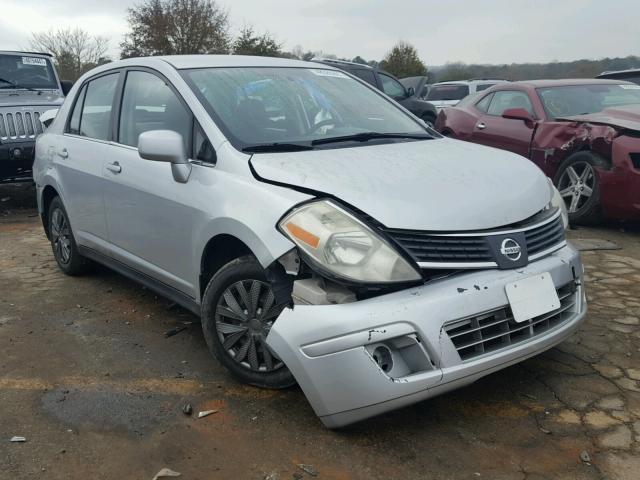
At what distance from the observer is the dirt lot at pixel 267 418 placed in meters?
2.48

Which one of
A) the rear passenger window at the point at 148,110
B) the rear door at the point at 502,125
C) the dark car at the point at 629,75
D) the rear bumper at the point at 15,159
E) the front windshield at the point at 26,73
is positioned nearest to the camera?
the rear passenger window at the point at 148,110

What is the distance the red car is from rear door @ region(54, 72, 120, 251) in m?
4.32

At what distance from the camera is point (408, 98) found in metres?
13.4

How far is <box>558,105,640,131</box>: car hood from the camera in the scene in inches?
229

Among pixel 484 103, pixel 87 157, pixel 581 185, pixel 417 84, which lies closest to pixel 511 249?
pixel 87 157

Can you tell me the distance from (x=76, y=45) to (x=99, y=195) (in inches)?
1252

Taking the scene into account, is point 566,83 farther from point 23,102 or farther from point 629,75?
point 23,102

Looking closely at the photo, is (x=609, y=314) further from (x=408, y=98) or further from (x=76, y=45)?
(x=76, y=45)

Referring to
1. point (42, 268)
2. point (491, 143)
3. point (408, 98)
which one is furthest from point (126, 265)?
point (408, 98)

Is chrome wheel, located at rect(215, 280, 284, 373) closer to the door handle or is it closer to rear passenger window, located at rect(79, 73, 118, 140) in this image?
the door handle

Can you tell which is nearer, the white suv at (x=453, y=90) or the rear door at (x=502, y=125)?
the rear door at (x=502, y=125)

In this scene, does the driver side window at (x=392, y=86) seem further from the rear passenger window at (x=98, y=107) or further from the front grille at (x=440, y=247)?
the front grille at (x=440, y=247)

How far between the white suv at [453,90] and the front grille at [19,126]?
1209 centimetres

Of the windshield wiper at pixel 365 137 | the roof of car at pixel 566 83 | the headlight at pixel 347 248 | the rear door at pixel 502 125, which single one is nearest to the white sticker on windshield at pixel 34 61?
the rear door at pixel 502 125
